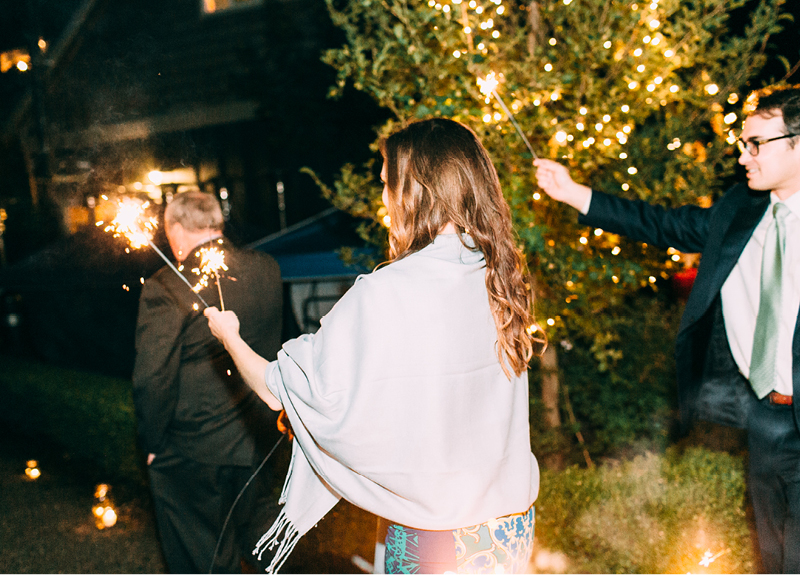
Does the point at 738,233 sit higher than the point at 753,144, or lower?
lower

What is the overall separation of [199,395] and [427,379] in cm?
128

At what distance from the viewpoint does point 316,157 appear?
720cm

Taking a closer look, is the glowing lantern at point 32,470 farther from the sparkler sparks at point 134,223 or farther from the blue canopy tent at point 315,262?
the sparkler sparks at point 134,223

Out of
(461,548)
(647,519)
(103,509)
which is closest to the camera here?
(461,548)

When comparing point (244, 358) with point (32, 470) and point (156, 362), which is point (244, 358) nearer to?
point (156, 362)

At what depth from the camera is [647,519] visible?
3.13 meters

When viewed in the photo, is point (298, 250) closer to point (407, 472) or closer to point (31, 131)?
point (31, 131)

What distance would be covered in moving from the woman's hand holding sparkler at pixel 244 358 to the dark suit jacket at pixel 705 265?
1.69m

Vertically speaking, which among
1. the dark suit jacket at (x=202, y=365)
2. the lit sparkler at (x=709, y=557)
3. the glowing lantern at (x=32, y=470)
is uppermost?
the dark suit jacket at (x=202, y=365)

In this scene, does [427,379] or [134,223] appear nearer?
[427,379]

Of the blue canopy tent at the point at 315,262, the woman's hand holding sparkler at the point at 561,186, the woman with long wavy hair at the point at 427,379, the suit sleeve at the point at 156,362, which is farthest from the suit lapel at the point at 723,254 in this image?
the suit sleeve at the point at 156,362

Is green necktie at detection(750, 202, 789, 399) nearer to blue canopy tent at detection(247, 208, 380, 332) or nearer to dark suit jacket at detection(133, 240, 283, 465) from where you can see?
dark suit jacket at detection(133, 240, 283, 465)

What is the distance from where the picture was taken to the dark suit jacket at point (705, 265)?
2324 mm

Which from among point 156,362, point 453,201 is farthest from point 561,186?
point 156,362
